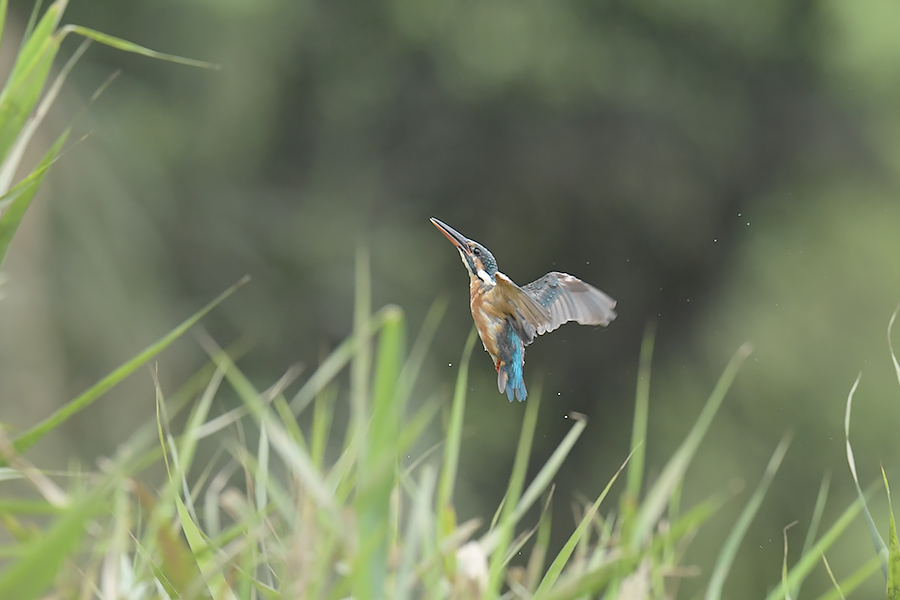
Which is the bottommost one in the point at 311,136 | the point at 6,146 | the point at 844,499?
the point at 844,499

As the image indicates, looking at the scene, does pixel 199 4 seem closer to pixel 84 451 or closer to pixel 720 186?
pixel 84 451

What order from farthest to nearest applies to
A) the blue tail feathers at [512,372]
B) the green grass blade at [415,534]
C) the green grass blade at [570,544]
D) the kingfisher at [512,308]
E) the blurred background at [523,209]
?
the blurred background at [523,209], the blue tail feathers at [512,372], the kingfisher at [512,308], the green grass blade at [570,544], the green grass blade at [415,534]

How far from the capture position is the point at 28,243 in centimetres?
451

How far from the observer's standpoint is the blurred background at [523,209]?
4648mm

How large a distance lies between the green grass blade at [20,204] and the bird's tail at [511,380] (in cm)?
88

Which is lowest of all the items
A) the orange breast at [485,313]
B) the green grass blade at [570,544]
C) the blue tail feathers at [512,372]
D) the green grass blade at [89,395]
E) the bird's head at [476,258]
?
the blue tail feathers at [512,372]

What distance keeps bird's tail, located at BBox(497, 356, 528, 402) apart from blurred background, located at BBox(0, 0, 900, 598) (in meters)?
2.80

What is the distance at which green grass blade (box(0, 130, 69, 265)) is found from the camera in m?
0.79

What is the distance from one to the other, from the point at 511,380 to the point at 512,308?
252mm

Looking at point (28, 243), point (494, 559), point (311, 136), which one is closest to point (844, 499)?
point (311, 136)

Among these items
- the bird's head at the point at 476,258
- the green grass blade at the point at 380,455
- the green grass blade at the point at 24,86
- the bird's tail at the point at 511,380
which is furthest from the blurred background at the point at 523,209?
the green grass blade at the point at 380,455

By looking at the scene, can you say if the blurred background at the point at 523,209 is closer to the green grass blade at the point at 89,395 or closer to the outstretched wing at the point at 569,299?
the outstretched wing at the point at 569,299

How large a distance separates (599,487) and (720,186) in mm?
1471

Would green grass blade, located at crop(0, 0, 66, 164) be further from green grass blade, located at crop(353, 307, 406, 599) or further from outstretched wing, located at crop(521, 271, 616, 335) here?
outstretched wing, located at crop(521, 271, 616, 335)
